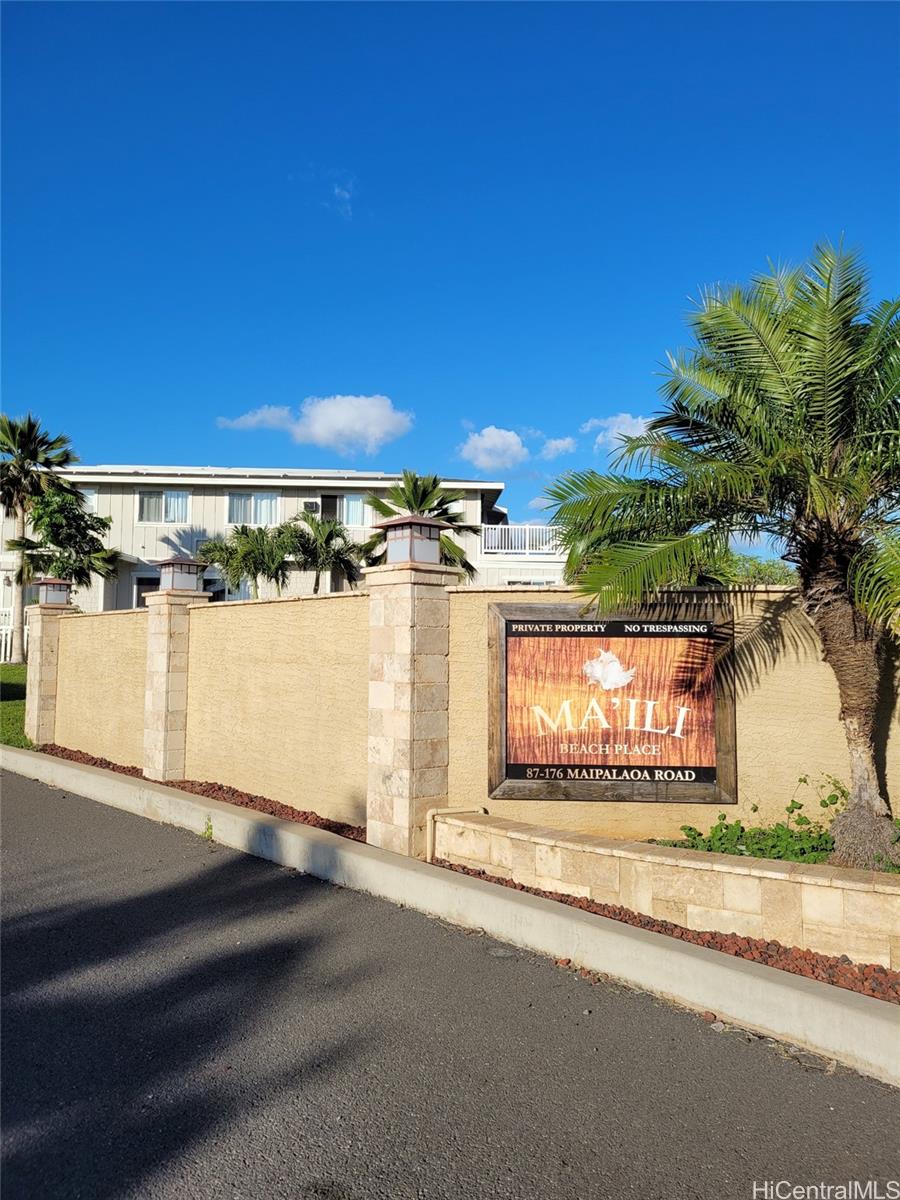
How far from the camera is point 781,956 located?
17.7 feet

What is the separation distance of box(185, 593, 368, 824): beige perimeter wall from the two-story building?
19894mm

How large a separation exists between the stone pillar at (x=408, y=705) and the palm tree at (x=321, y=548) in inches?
804

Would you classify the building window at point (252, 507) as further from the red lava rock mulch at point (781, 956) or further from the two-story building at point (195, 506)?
the red lava rock mulch at point (781, 956)

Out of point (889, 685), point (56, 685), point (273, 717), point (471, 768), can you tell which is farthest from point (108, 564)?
point (889, 685)

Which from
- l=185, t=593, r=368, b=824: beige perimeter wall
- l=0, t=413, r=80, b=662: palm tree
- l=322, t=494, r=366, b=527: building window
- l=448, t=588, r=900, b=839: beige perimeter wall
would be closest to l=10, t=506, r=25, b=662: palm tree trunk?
l=0, t=413, r=80, b=662: palm tree

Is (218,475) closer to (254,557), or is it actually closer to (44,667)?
(254,557)

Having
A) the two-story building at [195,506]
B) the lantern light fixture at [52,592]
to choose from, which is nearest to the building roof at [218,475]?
the two-story building at [195,506]

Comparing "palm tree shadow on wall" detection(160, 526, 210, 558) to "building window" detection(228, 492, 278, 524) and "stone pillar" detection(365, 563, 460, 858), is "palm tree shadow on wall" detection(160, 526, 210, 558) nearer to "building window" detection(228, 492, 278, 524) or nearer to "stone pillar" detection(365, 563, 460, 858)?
"building window" detection(228, 492, 278, 524)

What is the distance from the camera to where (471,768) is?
800 centimetres

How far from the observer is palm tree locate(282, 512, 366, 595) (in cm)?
2895

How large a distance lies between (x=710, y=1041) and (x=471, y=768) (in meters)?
3.70

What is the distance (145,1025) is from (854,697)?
5481 millimetres

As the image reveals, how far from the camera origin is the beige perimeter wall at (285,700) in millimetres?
9023

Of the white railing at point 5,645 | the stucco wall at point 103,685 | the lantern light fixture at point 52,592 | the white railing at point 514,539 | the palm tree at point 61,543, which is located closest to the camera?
the stucco wall at point 103,685
